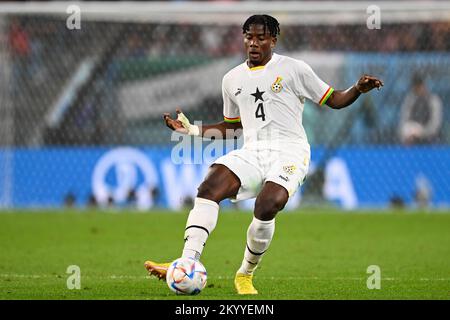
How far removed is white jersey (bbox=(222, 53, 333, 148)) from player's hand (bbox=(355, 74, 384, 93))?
376 millimetres

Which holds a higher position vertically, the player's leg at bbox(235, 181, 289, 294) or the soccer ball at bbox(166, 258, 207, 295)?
the player's leg at bbox(235, 181, 289, 294)

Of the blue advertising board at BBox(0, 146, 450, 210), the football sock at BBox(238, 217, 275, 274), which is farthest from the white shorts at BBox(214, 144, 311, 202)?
the blue advertising board at BBox(0, 146, 450, 210)

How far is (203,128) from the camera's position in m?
Result: 8.45

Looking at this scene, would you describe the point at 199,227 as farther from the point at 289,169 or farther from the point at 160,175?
the point at 160,175

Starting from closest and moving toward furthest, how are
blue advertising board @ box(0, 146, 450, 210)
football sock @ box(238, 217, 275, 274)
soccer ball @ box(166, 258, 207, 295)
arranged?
1. soccer ball @ box(166, 258, 207, 295)
2. football sock @ box(238, 217, 275, 274)
3. blue advertising board @ box(0, 146, 450, 210)

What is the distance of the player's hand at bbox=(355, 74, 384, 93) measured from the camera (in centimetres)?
772

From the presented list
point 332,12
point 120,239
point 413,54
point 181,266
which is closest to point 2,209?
point 120,239

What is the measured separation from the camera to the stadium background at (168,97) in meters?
16.8

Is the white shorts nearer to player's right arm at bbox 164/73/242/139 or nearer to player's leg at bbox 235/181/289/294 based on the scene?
player's leg at bbox 235/181/289/294

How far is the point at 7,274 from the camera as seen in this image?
9320 mm

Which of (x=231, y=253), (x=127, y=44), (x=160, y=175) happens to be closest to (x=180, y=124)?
(x=231, y=253)

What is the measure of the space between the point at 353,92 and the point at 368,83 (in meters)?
0.23

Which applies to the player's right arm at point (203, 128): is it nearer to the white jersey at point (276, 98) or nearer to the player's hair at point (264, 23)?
the white jersey at point (276, 98)

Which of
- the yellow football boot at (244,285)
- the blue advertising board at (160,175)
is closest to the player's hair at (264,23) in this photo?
the yellow football boot at (244,285)
